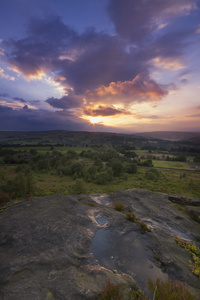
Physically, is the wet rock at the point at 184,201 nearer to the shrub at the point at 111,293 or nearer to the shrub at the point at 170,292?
the shrub at the point at 170,292

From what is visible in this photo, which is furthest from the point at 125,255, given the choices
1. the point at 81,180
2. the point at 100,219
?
the point at 81,180

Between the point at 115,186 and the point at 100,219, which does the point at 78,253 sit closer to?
the point at 100,219

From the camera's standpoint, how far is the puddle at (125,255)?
934cm

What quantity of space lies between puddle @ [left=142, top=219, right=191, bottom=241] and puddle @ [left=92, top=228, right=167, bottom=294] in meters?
4.77

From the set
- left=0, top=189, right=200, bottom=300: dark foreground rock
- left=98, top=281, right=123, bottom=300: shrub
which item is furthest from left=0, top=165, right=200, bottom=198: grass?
left=98, top=281, right=123, bottom=300: shrub

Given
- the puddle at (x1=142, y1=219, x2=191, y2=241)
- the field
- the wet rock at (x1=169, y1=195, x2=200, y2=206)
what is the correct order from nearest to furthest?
the puddle at (x1=142, y1=219, x2=191, y2=241), the wet rock at (x1=169, y1=195, x2=200, y2=206), the field

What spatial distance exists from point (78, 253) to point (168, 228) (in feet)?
40.7

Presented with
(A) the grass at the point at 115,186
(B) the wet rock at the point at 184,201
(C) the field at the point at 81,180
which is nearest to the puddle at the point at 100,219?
(C) the field at the point at 81,180

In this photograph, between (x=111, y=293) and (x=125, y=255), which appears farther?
(x=125, y=255)

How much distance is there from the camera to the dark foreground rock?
7.50m

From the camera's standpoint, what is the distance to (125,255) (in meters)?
10.7

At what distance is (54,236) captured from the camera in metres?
11.3

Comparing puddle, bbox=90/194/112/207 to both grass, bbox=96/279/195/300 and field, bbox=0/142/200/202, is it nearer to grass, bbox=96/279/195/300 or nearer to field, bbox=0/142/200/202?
field, bbox=0/142/200/202

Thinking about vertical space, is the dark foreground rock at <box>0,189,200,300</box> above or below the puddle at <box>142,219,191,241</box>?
above
